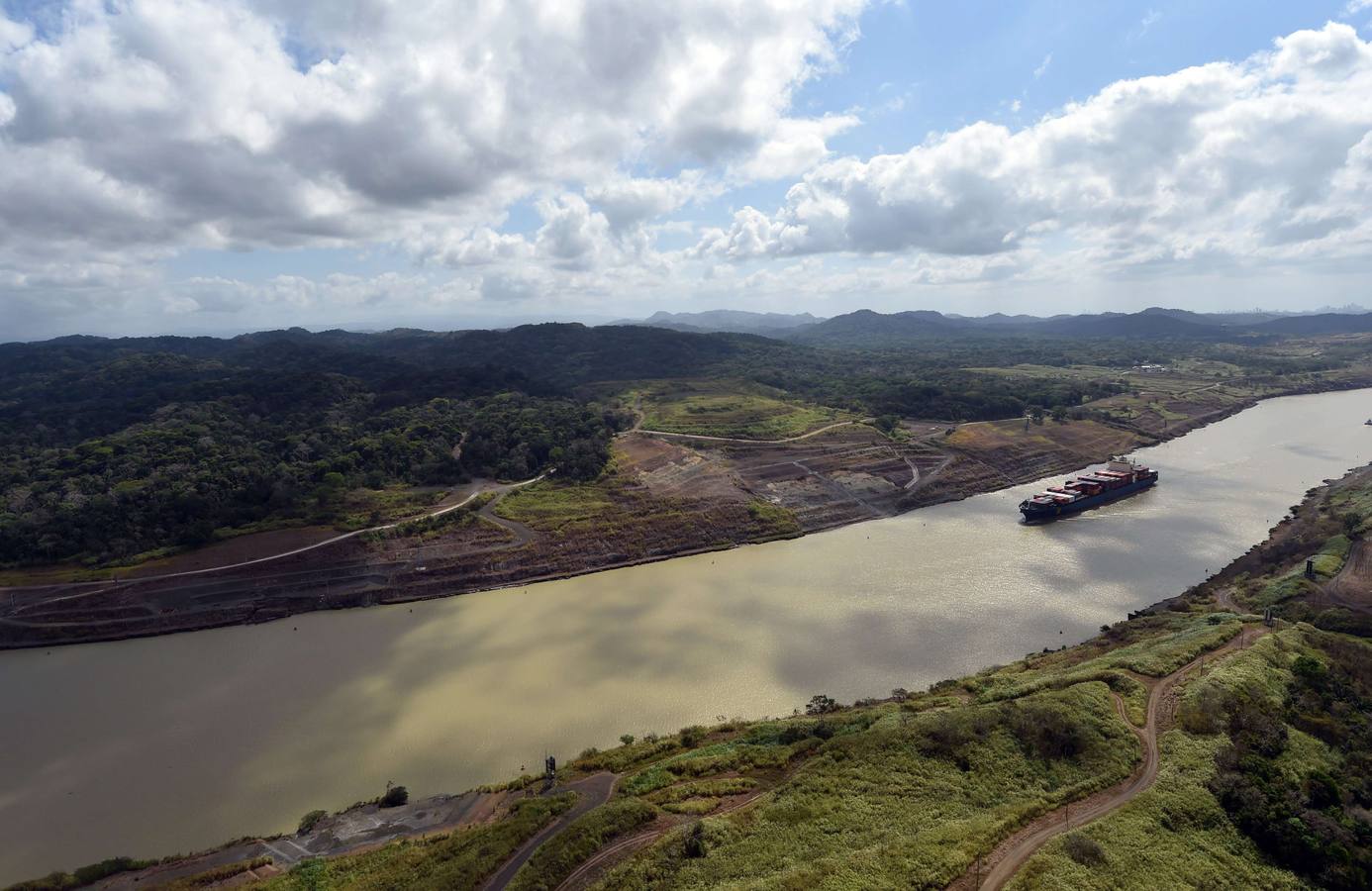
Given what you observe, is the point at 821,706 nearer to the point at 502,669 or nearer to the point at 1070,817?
the point at 1070,817

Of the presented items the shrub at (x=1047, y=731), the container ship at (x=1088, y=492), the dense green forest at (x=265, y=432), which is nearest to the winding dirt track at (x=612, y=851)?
the shrub at (x=1047, y=731)

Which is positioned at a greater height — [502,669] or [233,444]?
[233,444]

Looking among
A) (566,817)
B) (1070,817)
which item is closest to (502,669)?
(566,817)

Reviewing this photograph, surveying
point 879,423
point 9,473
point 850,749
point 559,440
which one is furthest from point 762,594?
point 9,473

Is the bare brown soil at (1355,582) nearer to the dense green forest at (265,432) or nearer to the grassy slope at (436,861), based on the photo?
the grassy slope at (436,861)

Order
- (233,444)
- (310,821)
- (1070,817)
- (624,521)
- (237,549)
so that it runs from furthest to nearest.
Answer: (233,444), (624,521), (237,549), (310,821), (1070,817)

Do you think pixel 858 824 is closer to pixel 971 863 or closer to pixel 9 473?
pixel 971 863
